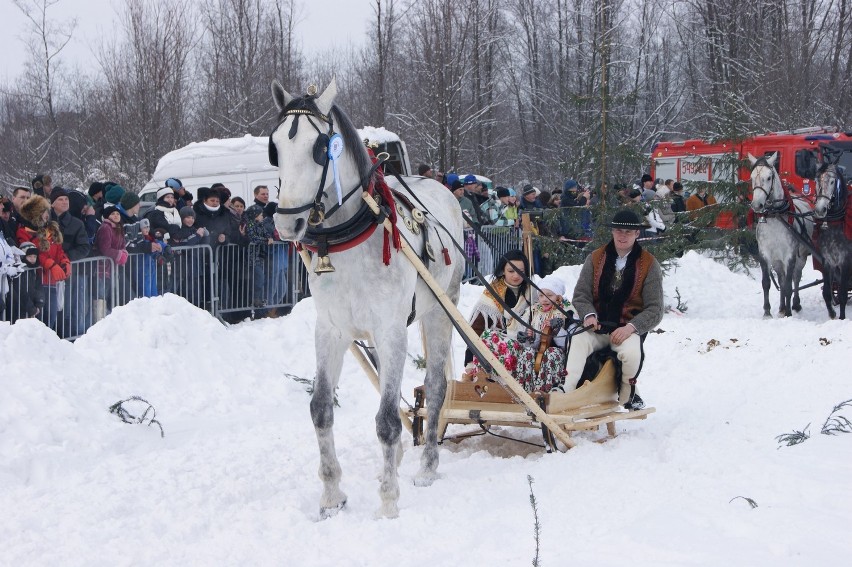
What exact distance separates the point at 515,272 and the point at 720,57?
27.7 meters

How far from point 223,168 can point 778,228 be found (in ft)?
36.4

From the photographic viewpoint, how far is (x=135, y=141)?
894 inches

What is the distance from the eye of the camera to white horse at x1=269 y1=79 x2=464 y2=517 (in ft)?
17.0

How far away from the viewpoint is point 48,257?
9195 millimetres

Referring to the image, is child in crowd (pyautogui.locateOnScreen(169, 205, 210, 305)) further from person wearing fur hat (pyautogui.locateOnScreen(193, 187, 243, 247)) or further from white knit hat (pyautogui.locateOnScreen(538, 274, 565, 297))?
white knit hat (pyautogui.locateOnScreen(538, 274, 565, 297))

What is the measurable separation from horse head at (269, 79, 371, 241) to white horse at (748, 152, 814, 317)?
9584 mm

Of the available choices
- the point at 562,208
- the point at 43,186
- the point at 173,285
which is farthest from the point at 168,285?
the point at 562,208

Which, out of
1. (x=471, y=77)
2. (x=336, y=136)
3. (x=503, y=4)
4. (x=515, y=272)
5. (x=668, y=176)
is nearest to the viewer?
(x=336, y=136)

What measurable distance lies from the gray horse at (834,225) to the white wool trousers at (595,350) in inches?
273

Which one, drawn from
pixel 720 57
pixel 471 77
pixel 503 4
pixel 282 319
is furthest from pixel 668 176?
pixel 282 319

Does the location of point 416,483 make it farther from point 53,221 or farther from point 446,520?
point 53,221

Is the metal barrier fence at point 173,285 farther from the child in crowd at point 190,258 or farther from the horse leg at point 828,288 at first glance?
the horse leg at point 828,288

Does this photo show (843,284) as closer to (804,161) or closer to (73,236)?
(804,161)

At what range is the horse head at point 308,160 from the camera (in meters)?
5.07
